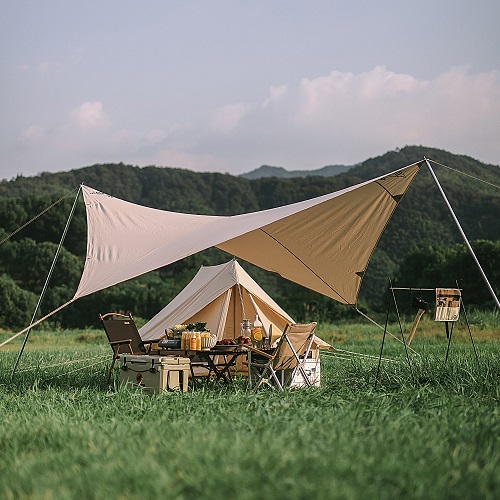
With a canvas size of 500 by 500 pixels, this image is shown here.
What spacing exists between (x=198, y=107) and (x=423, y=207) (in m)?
12.4

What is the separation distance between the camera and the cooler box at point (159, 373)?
5348mm

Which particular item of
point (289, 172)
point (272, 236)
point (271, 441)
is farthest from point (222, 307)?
point (289, 172)

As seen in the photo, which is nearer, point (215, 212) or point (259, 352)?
point (259, 352)

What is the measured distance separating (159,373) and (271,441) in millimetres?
2358

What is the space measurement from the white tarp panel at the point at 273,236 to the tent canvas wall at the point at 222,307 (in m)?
0.40

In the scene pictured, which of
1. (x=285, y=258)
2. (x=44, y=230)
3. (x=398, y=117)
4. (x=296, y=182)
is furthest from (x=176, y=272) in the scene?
(x=285, y=258)

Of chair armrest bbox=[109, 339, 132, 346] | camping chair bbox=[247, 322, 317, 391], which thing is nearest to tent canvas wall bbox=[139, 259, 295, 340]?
chair armrest bbox=[109, 339, 132, 346]

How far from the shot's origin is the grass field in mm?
2566

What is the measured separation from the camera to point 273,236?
6953 mm

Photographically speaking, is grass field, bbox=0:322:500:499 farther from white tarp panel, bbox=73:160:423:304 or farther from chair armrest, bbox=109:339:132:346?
white tarp panel, bbox=73:160:423:304

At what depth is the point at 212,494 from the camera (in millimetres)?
2480

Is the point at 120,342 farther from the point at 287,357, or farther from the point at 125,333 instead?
the point at 287,357

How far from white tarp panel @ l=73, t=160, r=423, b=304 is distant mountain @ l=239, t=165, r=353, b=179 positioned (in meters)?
25.9

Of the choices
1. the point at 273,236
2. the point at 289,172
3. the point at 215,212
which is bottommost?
the point at 273,236
